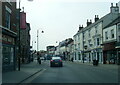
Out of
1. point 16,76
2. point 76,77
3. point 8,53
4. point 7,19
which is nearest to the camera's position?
point 76,77

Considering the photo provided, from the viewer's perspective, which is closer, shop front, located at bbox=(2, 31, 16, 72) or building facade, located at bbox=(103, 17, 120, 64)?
shop front, located at bbox=(2, 31, 16, 72)

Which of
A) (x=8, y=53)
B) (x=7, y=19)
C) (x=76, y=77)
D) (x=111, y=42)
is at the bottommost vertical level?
(x=76, y=77)

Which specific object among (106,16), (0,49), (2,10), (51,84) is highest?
(106,16)

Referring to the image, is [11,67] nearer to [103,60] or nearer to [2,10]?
[2,10]

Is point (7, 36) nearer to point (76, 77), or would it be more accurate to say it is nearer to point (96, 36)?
point (76, 77)

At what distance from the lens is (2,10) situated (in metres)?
20.2

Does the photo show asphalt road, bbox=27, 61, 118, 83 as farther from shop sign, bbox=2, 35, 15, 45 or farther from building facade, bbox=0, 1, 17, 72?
shop sign, bbox=2, 35, 15, 45

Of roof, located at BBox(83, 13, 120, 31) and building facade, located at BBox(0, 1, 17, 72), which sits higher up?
roof, located at BBox(83, 13, 120, 31)

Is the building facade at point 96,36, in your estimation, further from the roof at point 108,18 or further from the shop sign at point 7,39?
the shop sign at point 7,39

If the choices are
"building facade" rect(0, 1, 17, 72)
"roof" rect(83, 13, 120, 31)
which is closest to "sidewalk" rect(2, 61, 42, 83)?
"building facade" rect(0, 1, 17, 72)

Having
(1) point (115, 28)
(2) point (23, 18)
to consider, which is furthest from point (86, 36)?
(2) point (23, 18)

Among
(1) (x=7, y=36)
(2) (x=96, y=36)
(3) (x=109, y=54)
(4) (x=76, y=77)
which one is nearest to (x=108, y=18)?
(2) (x=96, y=36)

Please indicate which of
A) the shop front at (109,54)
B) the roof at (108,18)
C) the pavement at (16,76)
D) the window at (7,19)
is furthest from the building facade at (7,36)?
the roof at (108,18)

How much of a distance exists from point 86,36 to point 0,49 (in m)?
40.8
